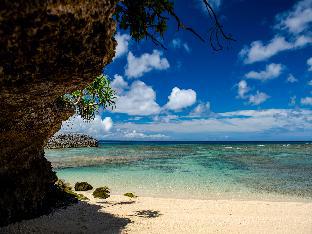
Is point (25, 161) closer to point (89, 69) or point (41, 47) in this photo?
point (89, 69)

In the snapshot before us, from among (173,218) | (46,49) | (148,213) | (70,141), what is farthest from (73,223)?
(70,141)

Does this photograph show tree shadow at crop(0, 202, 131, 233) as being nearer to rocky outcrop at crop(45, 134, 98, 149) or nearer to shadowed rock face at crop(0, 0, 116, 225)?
shadowed rock face at crop(0, 0, 116, 225)

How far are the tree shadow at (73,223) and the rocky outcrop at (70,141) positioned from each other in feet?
208

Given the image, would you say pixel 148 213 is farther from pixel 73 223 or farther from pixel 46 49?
pixel 46 49

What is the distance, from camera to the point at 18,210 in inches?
365

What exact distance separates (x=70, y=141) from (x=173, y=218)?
71.3m

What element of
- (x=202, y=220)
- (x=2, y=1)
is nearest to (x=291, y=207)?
(x=202, y=220)

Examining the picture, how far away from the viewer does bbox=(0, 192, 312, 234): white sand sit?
9.92 m

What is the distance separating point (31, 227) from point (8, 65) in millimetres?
6572

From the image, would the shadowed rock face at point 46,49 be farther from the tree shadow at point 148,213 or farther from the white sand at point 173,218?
the tree shadow at point 148,213

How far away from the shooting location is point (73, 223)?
33.7ft

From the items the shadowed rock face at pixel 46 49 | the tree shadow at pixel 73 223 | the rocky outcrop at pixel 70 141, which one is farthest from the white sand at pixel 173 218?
the rocky outcrop at pixel 70 141

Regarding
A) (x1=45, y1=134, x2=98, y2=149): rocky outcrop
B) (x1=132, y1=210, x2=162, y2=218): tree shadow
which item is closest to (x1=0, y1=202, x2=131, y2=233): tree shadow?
(x1=132, y1=210, x2=162, y2=218): tree shadow

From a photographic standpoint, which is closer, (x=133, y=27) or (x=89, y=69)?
(x=89, y=69)
